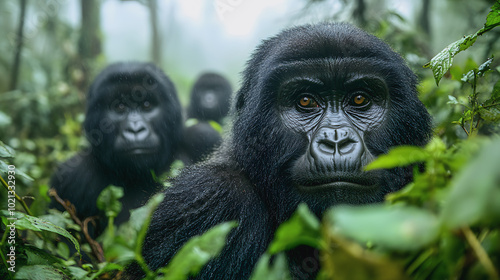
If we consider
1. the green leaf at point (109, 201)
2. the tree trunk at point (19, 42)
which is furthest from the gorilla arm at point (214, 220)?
the tree trunk at point (19, 42)

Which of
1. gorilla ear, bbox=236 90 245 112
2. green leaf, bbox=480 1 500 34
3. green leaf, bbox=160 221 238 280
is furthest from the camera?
gorilla ear, bbox=236 90 245 112

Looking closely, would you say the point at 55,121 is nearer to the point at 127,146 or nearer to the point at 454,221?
the point at 127,146

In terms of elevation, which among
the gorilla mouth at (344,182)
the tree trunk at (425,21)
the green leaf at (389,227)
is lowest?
the gorilla mouth at (344,182)

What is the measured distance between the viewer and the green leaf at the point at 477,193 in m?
0.69

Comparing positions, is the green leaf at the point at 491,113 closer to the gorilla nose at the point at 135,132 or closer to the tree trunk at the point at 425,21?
the gorilla nose at the point at 135,132

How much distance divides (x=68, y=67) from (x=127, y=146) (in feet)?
13.6

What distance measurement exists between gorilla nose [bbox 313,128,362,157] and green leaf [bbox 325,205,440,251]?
140 cm

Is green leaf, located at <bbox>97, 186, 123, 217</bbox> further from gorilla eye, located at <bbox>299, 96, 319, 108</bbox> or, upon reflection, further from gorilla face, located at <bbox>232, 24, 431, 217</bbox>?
gorilla eye, located at <bbox>299, 96, 319, 108</bbox>

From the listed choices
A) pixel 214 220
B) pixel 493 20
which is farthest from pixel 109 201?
pixel 493 20

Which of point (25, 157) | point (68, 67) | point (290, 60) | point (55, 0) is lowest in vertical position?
point (25, 157)

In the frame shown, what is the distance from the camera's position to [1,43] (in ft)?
35.1

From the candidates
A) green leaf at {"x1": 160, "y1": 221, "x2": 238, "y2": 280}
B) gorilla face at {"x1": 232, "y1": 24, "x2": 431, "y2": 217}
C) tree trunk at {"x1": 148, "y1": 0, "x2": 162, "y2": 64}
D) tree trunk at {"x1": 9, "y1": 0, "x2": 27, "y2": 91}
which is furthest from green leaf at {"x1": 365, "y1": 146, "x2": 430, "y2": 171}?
tree trunk at {"x1": 148, "y1": 0, "x2": 162, "y2": 64}

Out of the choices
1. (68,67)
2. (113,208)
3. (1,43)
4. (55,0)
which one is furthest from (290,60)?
(1,43)

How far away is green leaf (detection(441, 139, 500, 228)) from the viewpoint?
0.69 meters
